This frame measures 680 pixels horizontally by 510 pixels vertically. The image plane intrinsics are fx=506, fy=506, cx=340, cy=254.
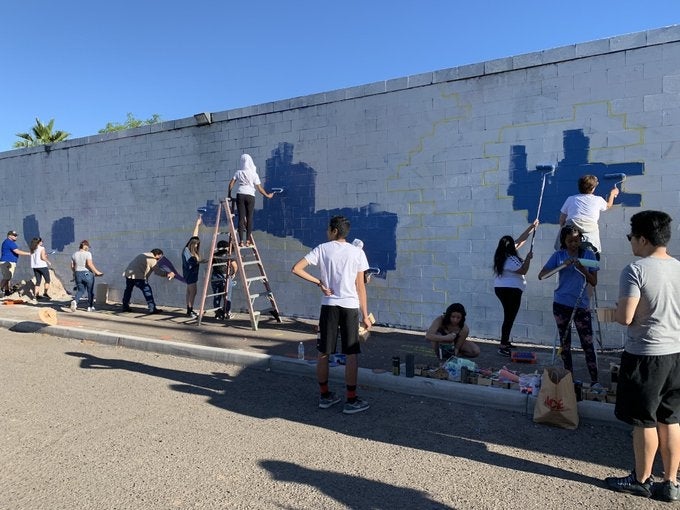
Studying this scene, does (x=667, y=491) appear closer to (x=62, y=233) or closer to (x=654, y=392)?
(x=654, y=392)

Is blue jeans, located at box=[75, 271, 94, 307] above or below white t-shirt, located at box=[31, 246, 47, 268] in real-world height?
below

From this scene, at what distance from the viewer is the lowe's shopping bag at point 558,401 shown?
4.22 m

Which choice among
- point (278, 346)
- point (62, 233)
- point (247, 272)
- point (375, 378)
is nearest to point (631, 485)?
point (375, 378)

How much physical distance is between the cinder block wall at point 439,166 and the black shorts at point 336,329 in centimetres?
341

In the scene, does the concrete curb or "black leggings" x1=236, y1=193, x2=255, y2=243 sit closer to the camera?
the concrete curb

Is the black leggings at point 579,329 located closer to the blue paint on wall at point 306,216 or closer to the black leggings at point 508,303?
the black leggings at point 508,303

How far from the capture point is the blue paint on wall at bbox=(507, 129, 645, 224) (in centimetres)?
657

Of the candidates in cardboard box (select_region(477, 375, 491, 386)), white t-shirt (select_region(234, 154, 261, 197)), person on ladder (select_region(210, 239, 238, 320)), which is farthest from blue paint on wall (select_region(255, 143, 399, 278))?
cardboard box (select_region(477, 375, 491, 386))

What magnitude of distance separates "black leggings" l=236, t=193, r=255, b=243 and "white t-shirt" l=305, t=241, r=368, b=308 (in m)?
4.28

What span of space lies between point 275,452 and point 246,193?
5661 mm

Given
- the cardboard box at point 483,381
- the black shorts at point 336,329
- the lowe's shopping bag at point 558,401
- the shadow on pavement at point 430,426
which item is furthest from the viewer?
the cardboard box at point 483,381

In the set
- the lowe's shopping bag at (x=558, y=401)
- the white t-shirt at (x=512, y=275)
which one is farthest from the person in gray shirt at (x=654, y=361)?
the white t-shirt at (x=512, y=275)

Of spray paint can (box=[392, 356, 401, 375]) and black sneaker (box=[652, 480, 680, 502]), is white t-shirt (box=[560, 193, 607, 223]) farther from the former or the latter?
black sneaker (box=[652, 480, 680, 502])

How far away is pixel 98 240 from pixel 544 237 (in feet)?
33.7
